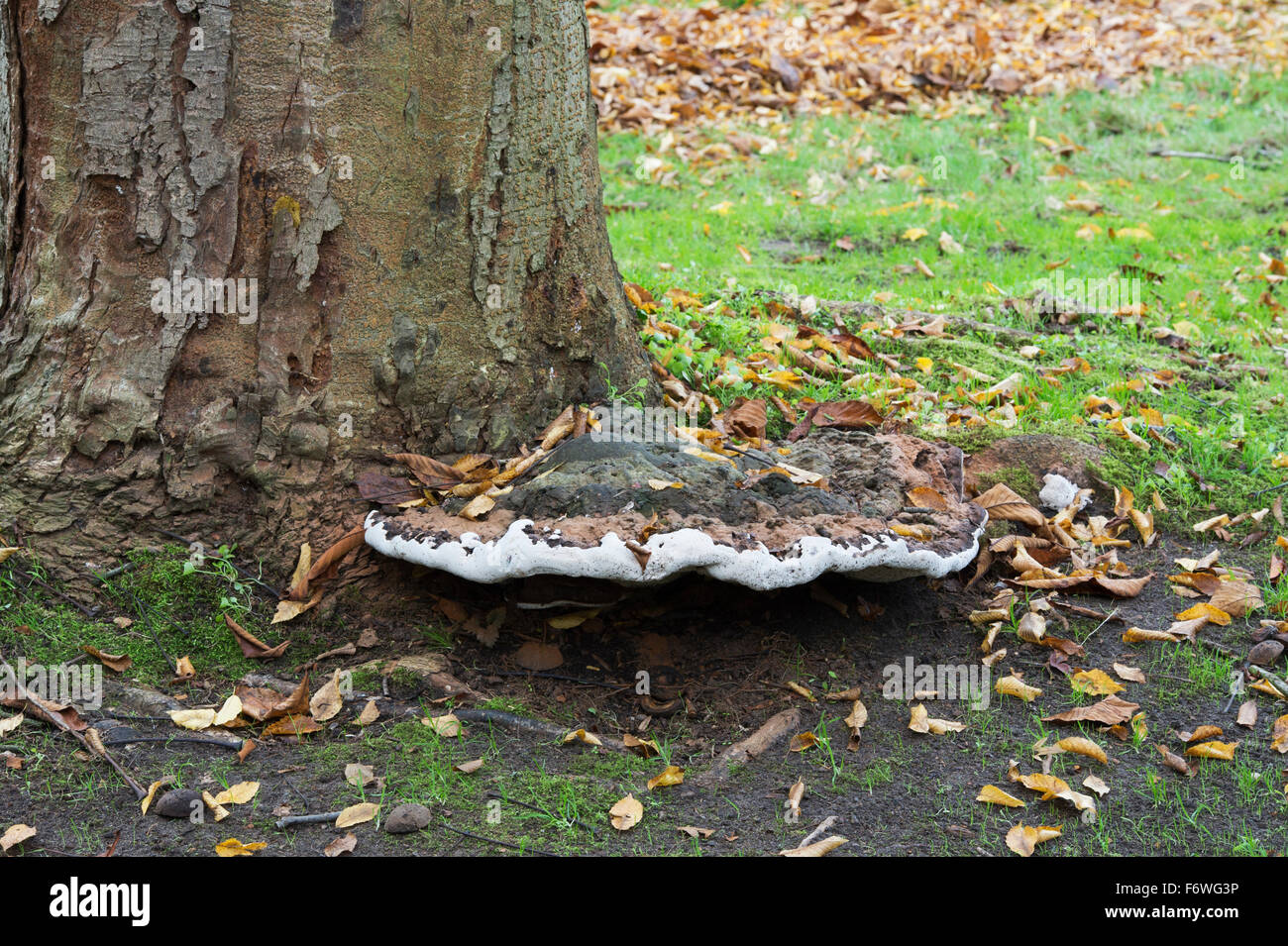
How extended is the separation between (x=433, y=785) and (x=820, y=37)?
10.4 meters

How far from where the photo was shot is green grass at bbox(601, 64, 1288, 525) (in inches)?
192

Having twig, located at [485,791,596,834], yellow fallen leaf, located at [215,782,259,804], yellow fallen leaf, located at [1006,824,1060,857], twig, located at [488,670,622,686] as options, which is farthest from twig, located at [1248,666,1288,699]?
yellow fallen leaf, located at [215,782,259,804]

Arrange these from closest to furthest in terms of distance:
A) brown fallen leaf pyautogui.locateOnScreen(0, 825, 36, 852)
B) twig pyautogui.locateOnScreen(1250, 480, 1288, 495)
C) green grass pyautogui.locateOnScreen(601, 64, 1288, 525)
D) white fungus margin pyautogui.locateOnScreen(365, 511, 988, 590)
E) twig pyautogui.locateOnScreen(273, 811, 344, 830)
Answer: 1. brown fallen leaf pyautogui.locateOnScreen(0, 825, 36, 852)
2. twig pyautogui.locateOnScreen(273, 811, 344, 830)
3. white fungus margin pyautogui.locateOnScreen(365, 511, 988, 590)
4. twig pyautogui.locateOnScreen(1250, 480, 1288, 495)
5. green grass pyautogui.locateOnScreen(601, 64, 1288, 525)


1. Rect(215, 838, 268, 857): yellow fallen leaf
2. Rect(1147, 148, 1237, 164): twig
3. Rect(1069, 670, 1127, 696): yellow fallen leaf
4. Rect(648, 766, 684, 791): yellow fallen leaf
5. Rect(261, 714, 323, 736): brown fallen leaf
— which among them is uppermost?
Rect(1147, 148, 1237, 164): twig

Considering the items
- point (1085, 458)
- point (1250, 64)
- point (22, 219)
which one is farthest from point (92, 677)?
point (1250, 64)

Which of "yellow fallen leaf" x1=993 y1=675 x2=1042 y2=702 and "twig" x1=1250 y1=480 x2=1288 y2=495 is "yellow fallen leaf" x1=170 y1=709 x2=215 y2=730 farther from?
"twig" x1=1250 y1=480 x2=1288 y2=495

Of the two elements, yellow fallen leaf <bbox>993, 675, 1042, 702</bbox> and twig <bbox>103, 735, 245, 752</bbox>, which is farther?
yellow fallen leaf <bbox>993, 675, 1042, 702</bbox>

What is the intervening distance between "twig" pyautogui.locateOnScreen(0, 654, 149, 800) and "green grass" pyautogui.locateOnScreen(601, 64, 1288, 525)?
101 inches

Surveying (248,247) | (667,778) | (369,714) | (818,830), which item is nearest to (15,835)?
(369,714)

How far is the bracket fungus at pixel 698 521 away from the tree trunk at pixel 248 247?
461mm

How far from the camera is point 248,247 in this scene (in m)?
3.42

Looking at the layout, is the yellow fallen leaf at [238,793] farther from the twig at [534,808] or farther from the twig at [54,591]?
the twig at [54,591]

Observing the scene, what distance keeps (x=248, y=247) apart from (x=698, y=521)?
1649mm

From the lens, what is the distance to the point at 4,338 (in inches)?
140
